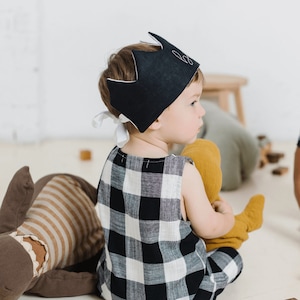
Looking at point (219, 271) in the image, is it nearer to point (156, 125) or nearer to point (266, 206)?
point (156, 125)

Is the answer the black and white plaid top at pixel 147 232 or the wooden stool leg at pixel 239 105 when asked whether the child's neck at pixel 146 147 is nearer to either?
the black and white plaid top at pixel 147 232

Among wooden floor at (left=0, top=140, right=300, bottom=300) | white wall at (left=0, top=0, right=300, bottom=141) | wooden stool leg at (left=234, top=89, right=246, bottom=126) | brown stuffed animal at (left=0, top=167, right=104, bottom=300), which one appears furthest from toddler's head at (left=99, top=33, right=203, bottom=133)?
white wall at (left=0, top=0, right=300, bottom=141)

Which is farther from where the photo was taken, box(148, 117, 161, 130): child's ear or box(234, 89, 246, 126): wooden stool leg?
box(234, 89, 246, 126): wooden stool leg

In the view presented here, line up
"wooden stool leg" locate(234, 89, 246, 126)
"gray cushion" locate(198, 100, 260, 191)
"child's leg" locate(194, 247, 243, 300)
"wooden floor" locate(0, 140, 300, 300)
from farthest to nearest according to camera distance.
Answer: "wooden stool leg" locate(234, 89, 246, 126) < "gray cushion" locate(198, 100, 260, 191) < "wooden floor" locate(0, 140, 300, 300) < "child's leg" locate(194, 247, 243, 300)

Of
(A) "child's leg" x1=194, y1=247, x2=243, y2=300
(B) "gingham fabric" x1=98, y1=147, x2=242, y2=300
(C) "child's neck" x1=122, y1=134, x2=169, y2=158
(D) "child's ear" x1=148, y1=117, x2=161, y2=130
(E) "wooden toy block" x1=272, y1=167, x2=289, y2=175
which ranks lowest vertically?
(E) "wooden toy block" x1=272, y1=167, x2=289, y2=175

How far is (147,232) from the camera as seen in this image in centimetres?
142

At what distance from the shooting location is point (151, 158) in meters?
1.40

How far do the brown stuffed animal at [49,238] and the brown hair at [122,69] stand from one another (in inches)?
12.5

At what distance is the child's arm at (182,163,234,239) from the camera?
1.41 meters

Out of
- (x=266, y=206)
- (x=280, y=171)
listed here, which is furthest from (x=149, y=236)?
(x=280, y=171)

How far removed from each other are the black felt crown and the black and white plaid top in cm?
11

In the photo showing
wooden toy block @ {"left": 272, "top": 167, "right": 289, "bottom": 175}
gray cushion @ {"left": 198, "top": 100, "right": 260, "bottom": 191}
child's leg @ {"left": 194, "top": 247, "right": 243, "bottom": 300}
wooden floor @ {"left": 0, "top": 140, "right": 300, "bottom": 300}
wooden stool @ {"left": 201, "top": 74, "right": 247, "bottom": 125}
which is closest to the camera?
child's leg @ {"left": 194, "top": 247, "right": 243, "bottom": 300}

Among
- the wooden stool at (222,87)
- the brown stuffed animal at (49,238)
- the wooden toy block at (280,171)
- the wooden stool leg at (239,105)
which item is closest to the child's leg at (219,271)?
the brown stuffed animal at (49,238)

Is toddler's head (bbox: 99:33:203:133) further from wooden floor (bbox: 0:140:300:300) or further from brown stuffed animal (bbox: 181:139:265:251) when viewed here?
wooden floor (bbox: 0:140:300:300)
